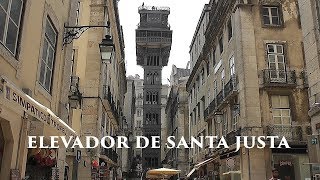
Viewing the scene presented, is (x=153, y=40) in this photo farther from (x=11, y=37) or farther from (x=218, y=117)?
(x=11, y=37)

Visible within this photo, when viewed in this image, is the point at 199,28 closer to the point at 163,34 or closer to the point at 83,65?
the point at 83,65

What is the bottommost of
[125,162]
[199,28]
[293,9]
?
[125,162]

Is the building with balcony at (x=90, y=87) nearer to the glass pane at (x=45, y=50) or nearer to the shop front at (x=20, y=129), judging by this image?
the glass pane at (x=45, y=50)

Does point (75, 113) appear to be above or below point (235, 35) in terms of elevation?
below

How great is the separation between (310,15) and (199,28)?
2378 cm

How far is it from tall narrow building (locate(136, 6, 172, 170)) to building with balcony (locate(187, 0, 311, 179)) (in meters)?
58.8

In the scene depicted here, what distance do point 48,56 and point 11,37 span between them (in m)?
2.58

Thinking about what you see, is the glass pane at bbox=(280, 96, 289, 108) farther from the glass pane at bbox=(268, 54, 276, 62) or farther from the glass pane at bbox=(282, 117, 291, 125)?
the glass pane at bbox=(268, 54, 276, 62)

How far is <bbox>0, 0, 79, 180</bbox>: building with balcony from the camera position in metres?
6.23

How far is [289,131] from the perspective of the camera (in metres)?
18.6

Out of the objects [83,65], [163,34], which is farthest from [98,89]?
[163,34]

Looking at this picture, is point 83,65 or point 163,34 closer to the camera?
point 83,65

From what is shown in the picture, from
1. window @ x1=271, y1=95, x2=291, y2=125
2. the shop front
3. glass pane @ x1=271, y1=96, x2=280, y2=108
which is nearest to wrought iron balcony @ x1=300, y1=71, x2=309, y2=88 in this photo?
window @ x1=271, y1=95, x2=291, y2=125

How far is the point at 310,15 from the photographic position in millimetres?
11375
